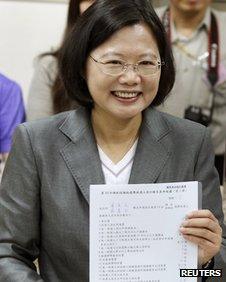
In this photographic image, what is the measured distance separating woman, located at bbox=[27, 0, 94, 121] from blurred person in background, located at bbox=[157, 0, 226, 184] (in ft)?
1.54

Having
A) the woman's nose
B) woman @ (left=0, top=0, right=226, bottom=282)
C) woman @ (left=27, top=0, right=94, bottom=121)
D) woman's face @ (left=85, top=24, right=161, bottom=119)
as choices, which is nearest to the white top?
woman @ (left=0, top=0, right=226, bottom=282)

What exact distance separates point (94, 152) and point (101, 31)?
28 centimetres

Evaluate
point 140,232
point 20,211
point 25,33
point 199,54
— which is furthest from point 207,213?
point 25,33

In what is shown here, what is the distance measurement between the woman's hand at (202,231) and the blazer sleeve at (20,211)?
344mm

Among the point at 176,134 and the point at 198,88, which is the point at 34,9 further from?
the point at 176,134

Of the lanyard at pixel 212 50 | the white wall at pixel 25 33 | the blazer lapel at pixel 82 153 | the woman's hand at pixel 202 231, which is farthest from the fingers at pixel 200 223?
the white wall at pixel 25 33

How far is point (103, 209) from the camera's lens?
96 cm

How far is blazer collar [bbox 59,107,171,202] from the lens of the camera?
3.74 feet

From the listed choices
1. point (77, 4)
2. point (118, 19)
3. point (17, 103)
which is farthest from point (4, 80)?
point (118, 19)

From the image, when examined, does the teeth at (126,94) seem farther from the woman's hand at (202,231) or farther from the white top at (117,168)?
the woman's hand at (202,231)

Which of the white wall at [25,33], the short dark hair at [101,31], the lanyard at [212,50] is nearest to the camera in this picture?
the short dark hair at [101,31]

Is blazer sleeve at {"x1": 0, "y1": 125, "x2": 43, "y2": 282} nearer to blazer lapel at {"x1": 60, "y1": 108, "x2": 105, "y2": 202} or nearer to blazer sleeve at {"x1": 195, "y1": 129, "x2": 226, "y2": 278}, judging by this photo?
blazer lapel at {"x1": 60, "y1": 108, "x2": 105, "y2": 202}

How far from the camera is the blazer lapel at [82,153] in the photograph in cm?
113

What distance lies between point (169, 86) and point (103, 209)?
407 mm
